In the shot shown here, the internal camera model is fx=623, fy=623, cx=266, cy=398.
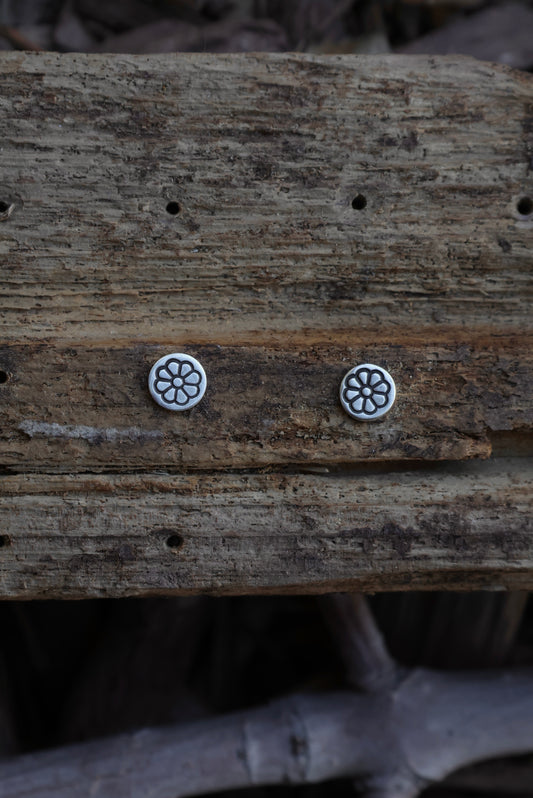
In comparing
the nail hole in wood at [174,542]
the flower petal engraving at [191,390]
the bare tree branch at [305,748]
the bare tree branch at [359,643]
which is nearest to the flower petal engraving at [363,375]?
the flower petal engraving at [191,390]

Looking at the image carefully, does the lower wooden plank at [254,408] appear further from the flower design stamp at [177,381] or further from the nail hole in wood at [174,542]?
the nail hole in wood at [174,542]

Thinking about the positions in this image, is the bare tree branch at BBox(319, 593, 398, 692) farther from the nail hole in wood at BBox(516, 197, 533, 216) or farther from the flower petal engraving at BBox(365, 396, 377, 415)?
the nail hole in wood at BBox(516, 197, 533, 216)

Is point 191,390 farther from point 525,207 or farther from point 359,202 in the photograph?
point 525,207

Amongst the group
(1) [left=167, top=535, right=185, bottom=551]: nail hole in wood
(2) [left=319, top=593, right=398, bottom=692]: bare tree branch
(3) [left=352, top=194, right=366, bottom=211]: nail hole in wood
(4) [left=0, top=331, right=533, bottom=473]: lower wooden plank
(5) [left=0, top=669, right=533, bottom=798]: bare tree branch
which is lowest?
(5) [left=0, top=669, right=533, bottom=798]: bare tree branch

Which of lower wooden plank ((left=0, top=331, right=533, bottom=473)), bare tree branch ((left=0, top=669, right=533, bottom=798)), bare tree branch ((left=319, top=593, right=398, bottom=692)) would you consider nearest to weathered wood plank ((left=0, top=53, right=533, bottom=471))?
lower wooden plank ((left=0, top=331, right=533, bottom=473))

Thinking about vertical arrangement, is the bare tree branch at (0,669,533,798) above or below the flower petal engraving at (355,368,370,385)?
below

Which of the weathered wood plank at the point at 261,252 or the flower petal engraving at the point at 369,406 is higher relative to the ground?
the weathered wood plank at the point at 261,252

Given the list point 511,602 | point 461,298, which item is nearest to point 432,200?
point 461,298
